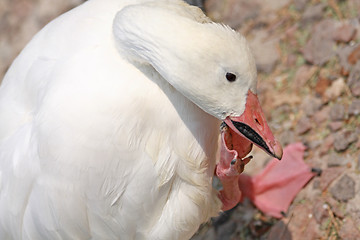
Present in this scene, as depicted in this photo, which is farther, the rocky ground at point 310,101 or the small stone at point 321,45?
the small stone at point 321,45

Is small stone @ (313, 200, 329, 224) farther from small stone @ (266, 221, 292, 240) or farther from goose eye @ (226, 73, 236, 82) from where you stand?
goose eye @ (226, 73, 236, 82)

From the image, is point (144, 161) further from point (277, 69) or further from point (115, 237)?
point (277, 69)

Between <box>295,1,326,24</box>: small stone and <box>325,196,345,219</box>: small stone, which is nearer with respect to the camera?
<box>325,196,345,219</box>: small stone

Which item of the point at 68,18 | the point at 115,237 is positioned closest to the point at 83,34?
the point at 68,18

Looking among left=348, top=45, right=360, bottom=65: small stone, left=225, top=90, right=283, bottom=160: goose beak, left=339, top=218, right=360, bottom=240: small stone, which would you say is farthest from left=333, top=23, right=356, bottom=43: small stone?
left=225, top=90, right=283, bottom=160: goose beak

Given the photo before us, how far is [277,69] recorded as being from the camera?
4207 mm

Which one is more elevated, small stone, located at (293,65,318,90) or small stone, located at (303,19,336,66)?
small stone, located at (303,19,336,66)

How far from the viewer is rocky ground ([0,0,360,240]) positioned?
341cm

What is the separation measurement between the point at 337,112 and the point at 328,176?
422 mm

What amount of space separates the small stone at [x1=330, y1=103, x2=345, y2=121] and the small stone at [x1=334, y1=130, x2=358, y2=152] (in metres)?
0.12

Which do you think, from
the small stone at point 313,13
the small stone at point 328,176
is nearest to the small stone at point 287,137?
the small stone at point 328,176

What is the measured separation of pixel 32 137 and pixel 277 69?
203cm

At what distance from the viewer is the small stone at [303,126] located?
3.80 meters

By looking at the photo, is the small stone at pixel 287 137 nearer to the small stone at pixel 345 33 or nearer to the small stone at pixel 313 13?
the small stone at pixel 345 33
